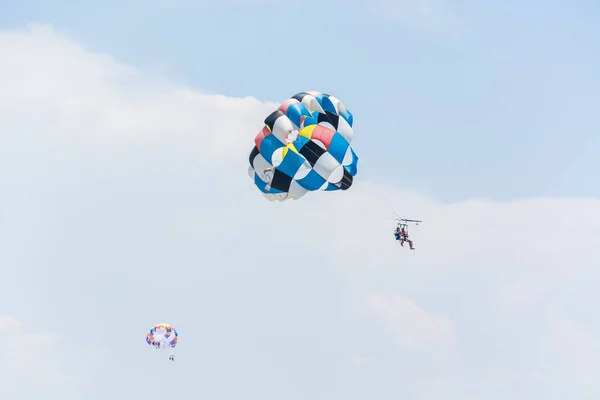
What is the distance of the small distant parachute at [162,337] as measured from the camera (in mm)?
82125

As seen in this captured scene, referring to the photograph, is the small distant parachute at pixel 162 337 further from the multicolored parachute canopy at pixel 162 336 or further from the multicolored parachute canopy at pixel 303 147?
the multicolored parachute canopy at pixel 303 147

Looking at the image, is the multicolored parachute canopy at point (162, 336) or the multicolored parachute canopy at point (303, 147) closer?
the multicolored parachute canopy at point (303, 147)

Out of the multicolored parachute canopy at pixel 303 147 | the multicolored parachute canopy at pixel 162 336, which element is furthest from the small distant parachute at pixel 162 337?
the multicolored parachute canopy at pixel 303 147

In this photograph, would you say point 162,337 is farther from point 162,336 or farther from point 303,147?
point 303,147

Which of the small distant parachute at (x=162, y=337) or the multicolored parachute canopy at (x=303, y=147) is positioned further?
the small distant parachute at (x=162, y=337)

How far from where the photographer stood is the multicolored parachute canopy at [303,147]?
56219mm

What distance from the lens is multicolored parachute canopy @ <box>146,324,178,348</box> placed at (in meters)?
82.1

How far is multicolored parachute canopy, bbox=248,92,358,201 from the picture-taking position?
2213 inches

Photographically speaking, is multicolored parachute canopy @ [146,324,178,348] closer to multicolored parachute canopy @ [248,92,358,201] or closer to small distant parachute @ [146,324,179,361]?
Answer: small distant parachute @ [146,324,179,361]

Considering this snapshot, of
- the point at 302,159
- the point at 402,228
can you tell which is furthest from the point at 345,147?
the point at 402,228

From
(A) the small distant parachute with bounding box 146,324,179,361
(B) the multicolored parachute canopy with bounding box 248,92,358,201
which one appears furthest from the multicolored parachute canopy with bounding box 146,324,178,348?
(B) the multicolored parachute canopy with bounding box 248,92,358,201

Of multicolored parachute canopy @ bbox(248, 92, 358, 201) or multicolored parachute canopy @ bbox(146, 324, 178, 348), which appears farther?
multicolored parachute canopy @ bbox(146, 324, 178, 348)

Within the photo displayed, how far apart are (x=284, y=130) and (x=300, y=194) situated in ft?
14.1

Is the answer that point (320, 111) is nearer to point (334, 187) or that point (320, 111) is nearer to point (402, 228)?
point (334, 187)
